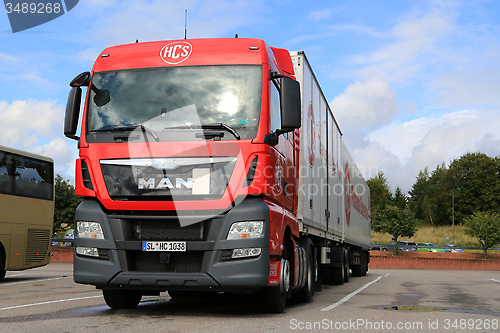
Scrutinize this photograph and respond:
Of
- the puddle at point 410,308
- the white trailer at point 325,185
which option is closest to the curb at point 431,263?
the white trailer at point 325,185

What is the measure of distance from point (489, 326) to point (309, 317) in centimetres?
220

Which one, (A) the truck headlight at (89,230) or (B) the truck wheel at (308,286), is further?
(B) the truck wheel at (308,286)

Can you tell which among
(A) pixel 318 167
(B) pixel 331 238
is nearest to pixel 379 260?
(B) pixel 331 238

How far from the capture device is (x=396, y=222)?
48.4m

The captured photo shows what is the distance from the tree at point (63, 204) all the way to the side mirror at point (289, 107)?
33.4 meters

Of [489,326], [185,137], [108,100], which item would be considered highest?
[108,100]

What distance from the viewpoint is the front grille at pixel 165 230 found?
6.84 metres

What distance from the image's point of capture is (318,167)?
11.4 metres

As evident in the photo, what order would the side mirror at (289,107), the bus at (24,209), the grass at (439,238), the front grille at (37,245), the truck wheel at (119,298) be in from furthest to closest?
the grass at (439,238) → the front grille at (37,245) → the bus at (24,209) → the truck wheel at (119,298) → the side mirror at (289,107)

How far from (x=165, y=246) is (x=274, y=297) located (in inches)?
68.1

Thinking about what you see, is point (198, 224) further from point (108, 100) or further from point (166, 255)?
point (108, 100)

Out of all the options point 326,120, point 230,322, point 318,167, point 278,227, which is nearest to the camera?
point 230,322

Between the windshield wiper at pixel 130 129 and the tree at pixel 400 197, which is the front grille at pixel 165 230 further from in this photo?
the tree at pixel 400 197

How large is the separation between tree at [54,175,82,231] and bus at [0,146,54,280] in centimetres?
2241
